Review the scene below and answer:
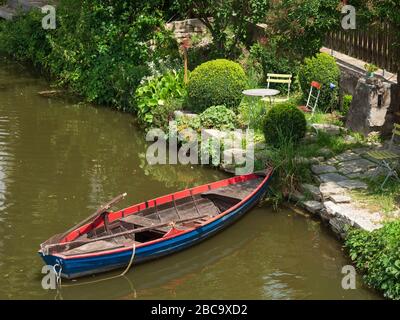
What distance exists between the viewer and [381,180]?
1366cm

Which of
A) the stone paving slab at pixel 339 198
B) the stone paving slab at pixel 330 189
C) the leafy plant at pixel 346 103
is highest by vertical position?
the leafy plant at pixel 346 103

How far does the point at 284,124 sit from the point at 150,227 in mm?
4578

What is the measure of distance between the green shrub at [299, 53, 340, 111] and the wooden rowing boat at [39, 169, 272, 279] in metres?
3.78

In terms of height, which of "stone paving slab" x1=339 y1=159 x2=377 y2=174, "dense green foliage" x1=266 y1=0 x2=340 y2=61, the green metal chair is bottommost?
"stone paving slab" x1=339 y1=159 x2=377 y2=174

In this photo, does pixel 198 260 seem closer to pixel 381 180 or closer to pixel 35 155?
pixel 381 180

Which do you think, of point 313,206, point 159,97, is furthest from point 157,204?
point 159,97

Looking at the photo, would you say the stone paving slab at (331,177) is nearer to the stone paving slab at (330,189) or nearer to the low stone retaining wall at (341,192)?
the low stone retaining wall at (341,192)

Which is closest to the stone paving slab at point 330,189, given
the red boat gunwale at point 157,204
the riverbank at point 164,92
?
the riverbank at point 164,92

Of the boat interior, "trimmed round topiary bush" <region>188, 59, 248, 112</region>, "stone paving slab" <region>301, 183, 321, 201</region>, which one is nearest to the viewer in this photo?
the boat interior

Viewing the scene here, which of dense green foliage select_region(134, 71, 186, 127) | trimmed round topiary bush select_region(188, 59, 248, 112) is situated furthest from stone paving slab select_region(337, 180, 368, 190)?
dense green foliage select_region(134, 71, 186, 127)

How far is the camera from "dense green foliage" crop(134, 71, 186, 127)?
1853 cm

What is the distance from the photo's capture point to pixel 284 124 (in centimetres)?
1546

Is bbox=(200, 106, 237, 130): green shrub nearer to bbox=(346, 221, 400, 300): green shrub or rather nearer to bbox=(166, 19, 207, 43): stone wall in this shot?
bbox=(166, 19, 207, 43): stone wall

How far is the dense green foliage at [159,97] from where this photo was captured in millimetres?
18531
